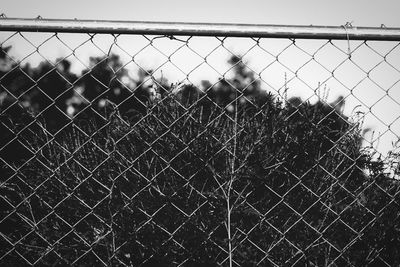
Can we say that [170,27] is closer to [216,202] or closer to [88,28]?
[88,28]

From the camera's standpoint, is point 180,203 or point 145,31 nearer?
point 145,31

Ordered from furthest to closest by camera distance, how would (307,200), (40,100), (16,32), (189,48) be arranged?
(40,100), (307,200), (189,48), (16,32)

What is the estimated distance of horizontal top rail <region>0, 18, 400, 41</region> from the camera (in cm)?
87

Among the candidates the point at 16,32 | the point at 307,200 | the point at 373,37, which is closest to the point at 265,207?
the point at 307,200

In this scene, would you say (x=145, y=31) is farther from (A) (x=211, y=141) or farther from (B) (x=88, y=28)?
(A) (x=211, y=141)

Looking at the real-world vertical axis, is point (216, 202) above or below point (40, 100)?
above

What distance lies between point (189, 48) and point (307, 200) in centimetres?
485

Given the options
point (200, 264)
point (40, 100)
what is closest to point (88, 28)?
point (200, 264)

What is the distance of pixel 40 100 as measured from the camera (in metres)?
11.2

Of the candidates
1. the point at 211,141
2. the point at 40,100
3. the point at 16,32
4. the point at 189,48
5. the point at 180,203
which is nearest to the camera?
the point at 16,32

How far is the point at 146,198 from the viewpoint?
5.07 metres

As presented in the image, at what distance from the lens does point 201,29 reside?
907 mm

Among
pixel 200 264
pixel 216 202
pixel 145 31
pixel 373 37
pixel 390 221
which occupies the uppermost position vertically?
pixel 390 221

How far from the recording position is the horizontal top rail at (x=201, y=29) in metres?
0.87
